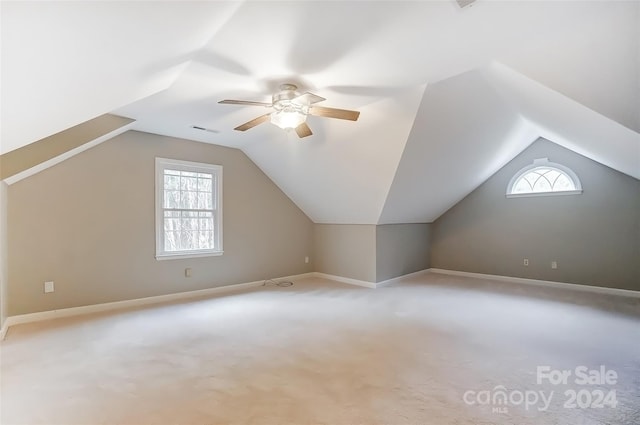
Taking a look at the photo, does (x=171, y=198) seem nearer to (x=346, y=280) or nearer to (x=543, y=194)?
(x=346, y=280)

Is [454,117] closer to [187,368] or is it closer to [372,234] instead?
[372,234]

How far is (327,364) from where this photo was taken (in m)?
2.51

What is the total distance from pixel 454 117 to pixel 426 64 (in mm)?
1304

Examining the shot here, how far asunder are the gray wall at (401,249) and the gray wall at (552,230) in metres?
0.43

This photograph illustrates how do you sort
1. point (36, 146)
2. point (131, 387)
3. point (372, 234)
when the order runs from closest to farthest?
point (131, 387), point (36, 146), point (372, 234)

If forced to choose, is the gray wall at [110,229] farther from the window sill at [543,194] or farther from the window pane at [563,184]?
→ the window pane at [563,184]

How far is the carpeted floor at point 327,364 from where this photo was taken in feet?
6.22

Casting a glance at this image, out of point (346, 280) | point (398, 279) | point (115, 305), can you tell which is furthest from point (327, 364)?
point (398, 279)

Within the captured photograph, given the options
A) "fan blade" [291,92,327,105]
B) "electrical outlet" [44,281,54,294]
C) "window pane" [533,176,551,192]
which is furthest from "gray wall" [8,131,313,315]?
"window pane" [533,176,551,192]

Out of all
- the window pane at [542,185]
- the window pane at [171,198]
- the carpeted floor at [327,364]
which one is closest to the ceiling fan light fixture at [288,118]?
the carpeted floor at [327,364]

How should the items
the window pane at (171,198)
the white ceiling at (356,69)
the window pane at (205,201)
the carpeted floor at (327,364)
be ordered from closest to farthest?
the white ceiling at (356,69) < the carpeted floor at (327,364) < the window pane at (171,198) < the window pane at (205,201)

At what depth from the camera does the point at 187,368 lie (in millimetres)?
2424

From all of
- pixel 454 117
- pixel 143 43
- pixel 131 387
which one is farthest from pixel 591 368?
pixel 143 43

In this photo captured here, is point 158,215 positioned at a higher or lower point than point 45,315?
higher
